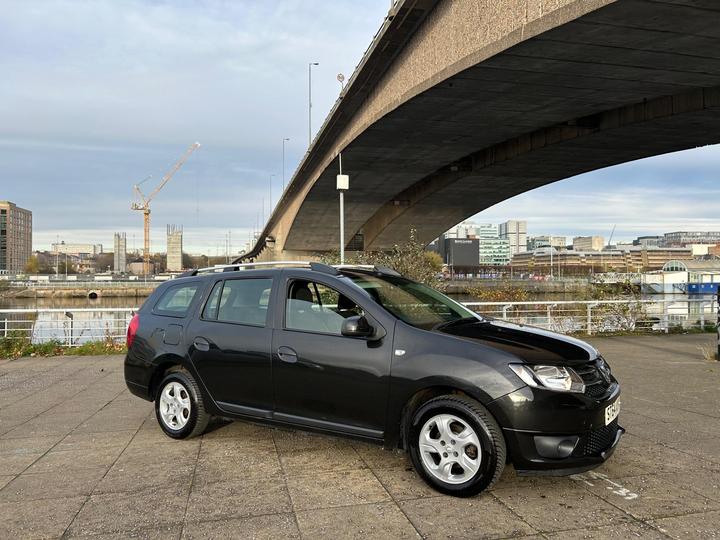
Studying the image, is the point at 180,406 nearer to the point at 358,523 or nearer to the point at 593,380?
the point at 358,523

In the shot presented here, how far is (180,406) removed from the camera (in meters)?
5.42

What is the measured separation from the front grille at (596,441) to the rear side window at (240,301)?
272 centimetres

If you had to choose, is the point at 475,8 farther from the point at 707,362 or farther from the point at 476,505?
the point at 476,505

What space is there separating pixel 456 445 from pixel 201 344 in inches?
103

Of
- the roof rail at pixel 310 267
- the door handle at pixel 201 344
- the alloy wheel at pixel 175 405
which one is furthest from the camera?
the alloy wheel at pixel 175 405

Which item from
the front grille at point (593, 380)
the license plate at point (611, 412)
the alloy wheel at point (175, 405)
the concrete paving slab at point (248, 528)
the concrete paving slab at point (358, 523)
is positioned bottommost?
the concrete paving slab at point (248, 528)

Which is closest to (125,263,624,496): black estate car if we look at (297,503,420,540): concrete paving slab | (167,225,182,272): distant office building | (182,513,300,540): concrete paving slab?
(297,503,420,540): concrete paving slab

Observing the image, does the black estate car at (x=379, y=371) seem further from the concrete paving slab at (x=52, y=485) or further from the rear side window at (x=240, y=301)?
the concrete paving slab at (x=52, y=485)

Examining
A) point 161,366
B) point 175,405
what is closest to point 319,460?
point 175,405

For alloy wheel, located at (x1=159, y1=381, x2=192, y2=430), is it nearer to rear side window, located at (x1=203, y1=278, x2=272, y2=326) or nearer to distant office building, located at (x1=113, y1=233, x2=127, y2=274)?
rear side window, located at (x1=203, y1=278, x2=272, y2=326)

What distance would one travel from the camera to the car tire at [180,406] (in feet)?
17.3

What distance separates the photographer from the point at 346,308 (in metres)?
4.71

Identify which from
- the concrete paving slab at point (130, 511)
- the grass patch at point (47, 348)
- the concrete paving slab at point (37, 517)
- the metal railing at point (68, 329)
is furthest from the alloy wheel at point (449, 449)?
the grass patch at point (47, 348)

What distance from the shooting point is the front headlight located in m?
3.77
